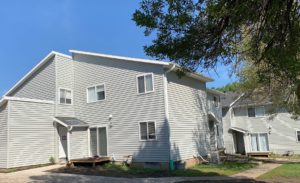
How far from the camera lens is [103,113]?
23000mm

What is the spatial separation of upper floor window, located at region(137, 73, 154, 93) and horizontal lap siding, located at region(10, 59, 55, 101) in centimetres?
632

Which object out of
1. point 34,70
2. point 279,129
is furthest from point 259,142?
point 34,70

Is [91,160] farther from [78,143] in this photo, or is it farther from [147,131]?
[147,131]

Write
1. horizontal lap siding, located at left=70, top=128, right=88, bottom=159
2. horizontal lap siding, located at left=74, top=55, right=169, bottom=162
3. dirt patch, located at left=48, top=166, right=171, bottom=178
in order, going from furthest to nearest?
horizontal lap siding, located at left=70, top=128, right=88, bottom=159, horizontal lap siding, located at left=74, top=55, right=169, bottom=162, dirt patch, located at left=48, top=166, right=171, bottom=178

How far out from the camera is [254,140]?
35938mm

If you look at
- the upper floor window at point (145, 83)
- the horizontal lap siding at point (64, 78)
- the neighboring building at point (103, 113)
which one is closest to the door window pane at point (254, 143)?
the neighboring building at point (103, 113)

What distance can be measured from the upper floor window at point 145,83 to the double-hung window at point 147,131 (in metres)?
2.01

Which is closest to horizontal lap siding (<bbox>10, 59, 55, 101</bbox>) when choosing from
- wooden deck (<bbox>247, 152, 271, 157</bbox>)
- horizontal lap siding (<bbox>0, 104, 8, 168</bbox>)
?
horizontal lap siding (<bbox>0, 104, 8, 168</bbox>)

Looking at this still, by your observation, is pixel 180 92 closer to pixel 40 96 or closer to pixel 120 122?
pixel 120 122

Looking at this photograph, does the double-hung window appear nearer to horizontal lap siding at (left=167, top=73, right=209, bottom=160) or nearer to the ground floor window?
horizontal lap siding at (left=167, top=73, right=209, bottom=160)

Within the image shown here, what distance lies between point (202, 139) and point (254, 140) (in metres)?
13.6

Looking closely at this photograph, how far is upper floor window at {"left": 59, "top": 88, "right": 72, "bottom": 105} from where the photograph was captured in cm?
2378

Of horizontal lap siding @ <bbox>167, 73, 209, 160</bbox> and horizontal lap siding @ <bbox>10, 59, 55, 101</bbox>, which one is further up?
horizontal lap siding @ <bbox>10, 59, 55, 101</bbox>

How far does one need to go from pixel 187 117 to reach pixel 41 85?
415 inches
